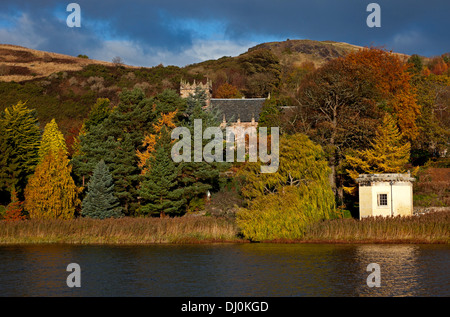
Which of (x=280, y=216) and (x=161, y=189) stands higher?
(x=161, y=189)

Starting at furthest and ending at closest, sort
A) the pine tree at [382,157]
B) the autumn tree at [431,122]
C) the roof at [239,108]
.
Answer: the roof at [239,108] < the autumn tree at [431,122] < the pine tree at [382,157]

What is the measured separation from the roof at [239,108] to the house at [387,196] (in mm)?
46669

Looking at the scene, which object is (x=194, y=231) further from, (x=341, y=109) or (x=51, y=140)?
(x=51, y=140)

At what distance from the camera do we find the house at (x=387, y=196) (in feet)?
145

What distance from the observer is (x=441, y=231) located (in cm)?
3728

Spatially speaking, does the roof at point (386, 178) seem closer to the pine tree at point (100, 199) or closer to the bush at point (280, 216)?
the bush at point (280, 216)

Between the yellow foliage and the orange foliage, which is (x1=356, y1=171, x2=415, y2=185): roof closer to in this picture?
the orange foliage

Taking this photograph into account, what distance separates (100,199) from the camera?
153ft

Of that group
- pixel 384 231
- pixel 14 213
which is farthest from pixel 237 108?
pixel 384 231

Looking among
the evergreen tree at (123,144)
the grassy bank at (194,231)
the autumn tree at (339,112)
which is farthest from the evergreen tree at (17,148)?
the autumn tree at (339,112)

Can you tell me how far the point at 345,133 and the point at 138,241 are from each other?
22760 mm

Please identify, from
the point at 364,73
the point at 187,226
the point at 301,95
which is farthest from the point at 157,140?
the point at 364,73

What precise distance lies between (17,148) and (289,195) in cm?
2833

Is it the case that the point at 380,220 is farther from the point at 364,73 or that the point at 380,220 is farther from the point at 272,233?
the point at 364,73
